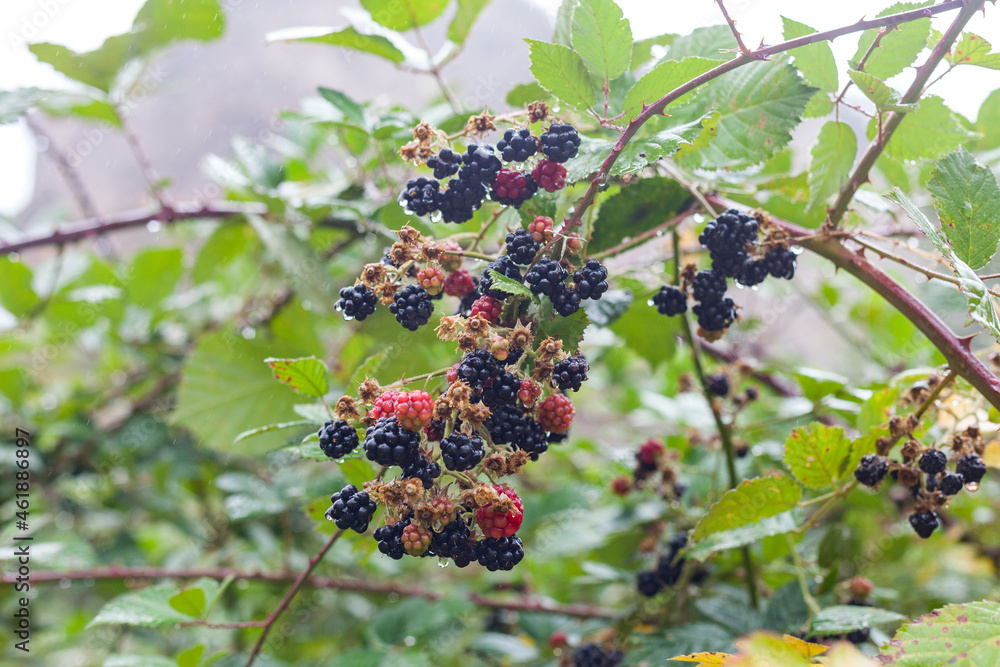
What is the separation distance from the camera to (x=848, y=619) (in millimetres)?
975

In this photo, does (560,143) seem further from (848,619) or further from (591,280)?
(848,619)

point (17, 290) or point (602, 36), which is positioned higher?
A: point (602, 36)

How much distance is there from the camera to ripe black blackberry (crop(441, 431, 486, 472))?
30.1 inches

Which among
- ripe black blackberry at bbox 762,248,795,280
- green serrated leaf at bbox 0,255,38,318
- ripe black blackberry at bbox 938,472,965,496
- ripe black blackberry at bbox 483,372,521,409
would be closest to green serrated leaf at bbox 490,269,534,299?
ripe black blackberry at bbox 483,372,521,409

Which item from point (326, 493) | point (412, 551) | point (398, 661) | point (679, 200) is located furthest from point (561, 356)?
point (398, 661)

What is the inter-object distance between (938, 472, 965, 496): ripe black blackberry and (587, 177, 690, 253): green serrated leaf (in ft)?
1.91

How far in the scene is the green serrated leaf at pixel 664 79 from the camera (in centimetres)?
85

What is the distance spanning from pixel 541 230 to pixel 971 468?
0.72m

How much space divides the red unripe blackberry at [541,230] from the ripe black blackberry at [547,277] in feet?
0.14

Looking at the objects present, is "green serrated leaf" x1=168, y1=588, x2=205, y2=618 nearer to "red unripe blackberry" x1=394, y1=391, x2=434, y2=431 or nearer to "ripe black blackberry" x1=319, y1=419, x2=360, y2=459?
"ripe black blackberry" x1=319, y1=419, x2=360, y2=459

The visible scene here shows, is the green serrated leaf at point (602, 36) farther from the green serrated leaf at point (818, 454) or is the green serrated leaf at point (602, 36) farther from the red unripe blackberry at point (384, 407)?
the green serrated leaf at point (818, 454)

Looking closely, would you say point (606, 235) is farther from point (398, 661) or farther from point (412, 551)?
point (398, 661)

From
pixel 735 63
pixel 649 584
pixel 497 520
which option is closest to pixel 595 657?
pixel 649 584

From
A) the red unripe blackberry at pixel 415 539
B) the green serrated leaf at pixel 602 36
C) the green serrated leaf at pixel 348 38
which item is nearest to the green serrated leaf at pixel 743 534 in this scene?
the red unripe blackberry at pixel 415 539
